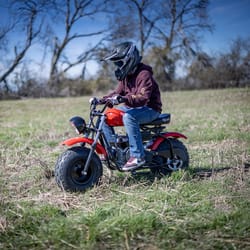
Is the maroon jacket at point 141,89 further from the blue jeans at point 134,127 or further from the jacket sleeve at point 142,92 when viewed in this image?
the blue jeans at point 134,127

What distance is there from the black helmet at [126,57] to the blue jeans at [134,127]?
598mm

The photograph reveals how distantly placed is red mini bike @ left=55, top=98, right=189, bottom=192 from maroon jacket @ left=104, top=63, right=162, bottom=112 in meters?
0.25

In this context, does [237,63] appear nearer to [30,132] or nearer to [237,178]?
[30,132]

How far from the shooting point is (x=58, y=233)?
3234 mm

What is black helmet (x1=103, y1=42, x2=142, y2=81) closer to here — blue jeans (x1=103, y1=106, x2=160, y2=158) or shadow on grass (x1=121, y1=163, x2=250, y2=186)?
blue jeans (x1=103, y1=106, x2=160, y2=158)

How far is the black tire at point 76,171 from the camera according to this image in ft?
14.5

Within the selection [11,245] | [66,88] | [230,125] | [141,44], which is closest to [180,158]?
[11,245]

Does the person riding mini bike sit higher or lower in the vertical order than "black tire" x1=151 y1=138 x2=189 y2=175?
higher

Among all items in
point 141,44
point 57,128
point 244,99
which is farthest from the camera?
point 141,44

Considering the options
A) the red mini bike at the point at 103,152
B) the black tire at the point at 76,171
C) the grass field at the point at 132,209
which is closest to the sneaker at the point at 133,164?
the red mini bike at the point at 103,152

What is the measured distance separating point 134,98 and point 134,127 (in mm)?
402

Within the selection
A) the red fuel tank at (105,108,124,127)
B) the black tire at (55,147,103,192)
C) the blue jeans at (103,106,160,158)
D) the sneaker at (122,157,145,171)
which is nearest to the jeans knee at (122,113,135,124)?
the blue jeans at (103,106,160,158)

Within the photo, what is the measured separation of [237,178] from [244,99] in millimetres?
12069

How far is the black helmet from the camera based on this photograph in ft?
16.1
